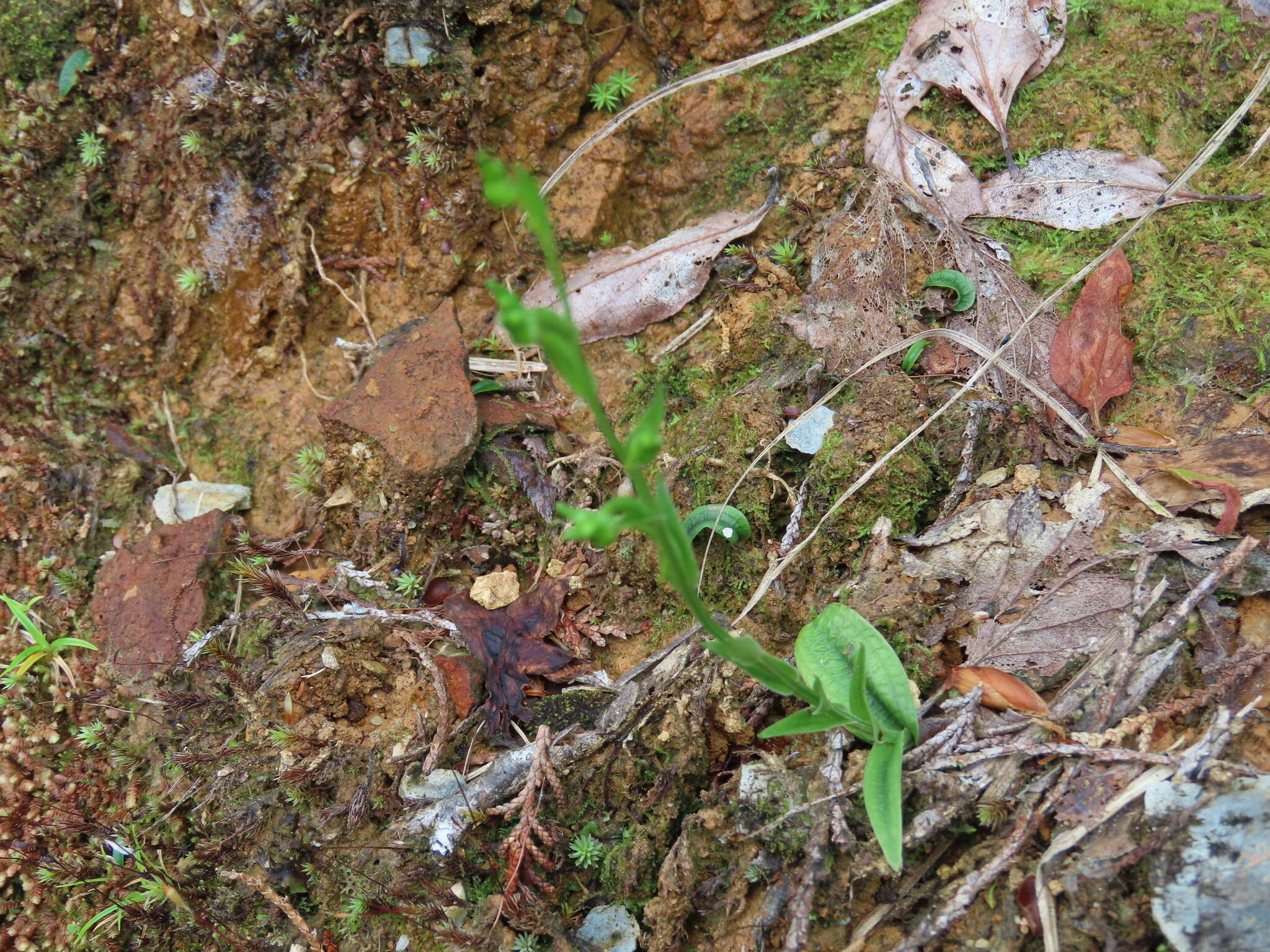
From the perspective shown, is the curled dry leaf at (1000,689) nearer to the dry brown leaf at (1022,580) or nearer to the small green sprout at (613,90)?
the dry brown leaf at (1022,580)

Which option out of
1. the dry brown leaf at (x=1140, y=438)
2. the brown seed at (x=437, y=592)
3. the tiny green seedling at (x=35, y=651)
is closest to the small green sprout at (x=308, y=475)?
the brown seed at (x=437, y=592)

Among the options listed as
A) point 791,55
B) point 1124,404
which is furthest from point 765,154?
point 1124,404

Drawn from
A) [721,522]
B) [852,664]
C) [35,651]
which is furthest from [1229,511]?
[35,651]

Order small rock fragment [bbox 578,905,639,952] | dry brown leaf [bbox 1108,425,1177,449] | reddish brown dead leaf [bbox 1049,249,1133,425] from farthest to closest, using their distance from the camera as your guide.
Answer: reddish brown dead leaf [bbox 1049,249,1133,425] < dry brown leaf [bbox 1108,425,1177,449] < small rock fragment [bbox 578,905,639,952]

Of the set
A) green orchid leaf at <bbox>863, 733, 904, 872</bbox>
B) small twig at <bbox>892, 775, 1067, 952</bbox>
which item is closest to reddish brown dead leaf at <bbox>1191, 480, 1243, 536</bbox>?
small twig at <bbox>892, 775, 1067, 952</bbox>

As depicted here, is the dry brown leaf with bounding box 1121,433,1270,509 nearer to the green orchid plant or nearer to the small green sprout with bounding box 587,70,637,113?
the green orchid plant

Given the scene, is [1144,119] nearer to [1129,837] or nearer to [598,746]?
[1129,837]
